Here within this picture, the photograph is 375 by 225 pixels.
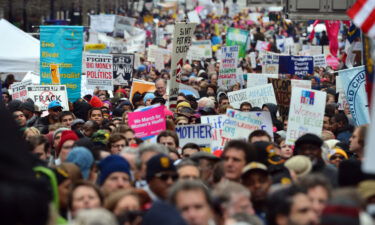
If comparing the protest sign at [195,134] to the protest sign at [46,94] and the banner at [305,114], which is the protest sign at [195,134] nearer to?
the banner at [305,114]

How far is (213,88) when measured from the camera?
896 inches

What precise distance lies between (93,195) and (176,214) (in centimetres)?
153

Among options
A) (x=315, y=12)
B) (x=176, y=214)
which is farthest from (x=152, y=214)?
(x=315, y=12)

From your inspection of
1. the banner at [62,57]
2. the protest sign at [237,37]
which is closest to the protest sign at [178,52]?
the banner at [62,57]

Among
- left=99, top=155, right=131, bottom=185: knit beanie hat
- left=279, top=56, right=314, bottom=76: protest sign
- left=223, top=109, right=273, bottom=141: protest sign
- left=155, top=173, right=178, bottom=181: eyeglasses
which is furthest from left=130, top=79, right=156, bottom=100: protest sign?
left=155, top=173, right=178, bottom=181: eyeglasses

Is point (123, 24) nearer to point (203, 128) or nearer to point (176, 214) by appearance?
point (203, 128)

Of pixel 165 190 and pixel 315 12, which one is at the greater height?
pixel 315 12

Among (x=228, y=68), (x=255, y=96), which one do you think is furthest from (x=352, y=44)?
(x=255, y=96)

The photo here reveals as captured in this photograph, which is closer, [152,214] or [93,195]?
[152,214]

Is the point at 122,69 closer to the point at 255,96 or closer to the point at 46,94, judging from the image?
the point at 46,94

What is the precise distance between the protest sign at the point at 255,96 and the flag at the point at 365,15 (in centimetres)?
929

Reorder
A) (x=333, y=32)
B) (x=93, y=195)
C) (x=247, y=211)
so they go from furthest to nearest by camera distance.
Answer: (x=333, y=32), (x=93, y=195), (x=247, y=211)

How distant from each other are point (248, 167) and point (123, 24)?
→ 30816mm

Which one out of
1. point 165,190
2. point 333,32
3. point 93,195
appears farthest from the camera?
point 333,32
